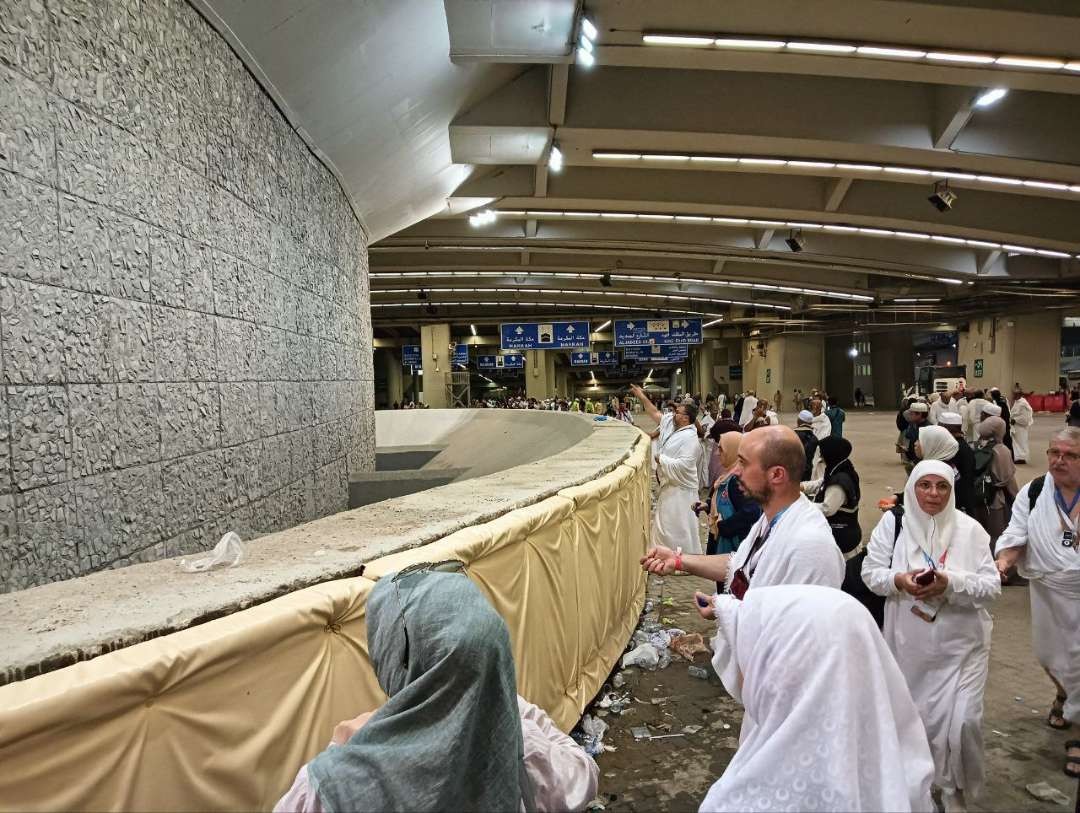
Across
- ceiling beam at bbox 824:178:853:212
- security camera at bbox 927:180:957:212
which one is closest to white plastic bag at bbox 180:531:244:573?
security camera at bbox 927:180:957:212

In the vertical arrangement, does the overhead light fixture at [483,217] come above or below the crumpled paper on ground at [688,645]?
above

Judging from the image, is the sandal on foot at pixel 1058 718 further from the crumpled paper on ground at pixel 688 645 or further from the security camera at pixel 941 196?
the security camera at pixel 941 196

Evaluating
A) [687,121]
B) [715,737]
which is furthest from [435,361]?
[715,737]

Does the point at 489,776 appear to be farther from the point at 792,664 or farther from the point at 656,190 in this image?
the point at 656,190

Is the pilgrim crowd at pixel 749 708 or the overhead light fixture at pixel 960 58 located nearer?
the pilgrim crowd at pixel 749 708

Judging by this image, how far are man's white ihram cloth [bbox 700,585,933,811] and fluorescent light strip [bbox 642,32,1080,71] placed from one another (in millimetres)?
6686

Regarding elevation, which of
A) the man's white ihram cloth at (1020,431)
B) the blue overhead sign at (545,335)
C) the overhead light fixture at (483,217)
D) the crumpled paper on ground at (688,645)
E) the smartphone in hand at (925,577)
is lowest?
the crumpled paper on ground at (688,645)

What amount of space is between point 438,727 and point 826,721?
905 millimetres

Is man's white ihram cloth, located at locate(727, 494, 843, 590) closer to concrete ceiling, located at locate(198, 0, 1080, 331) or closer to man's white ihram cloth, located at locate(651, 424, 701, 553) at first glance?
man's white ihram cloth, located at locate(651, 424, 701, 553)

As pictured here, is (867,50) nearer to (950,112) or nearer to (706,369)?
(950,112)

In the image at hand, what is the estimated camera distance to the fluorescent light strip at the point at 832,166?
9727 millimetres

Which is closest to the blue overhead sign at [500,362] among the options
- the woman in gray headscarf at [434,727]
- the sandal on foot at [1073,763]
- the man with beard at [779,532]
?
the sandal on foot at [1073,763]

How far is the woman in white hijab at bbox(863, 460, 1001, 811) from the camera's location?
293 centimetres

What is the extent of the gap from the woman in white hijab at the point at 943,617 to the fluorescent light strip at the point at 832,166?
7671mm
